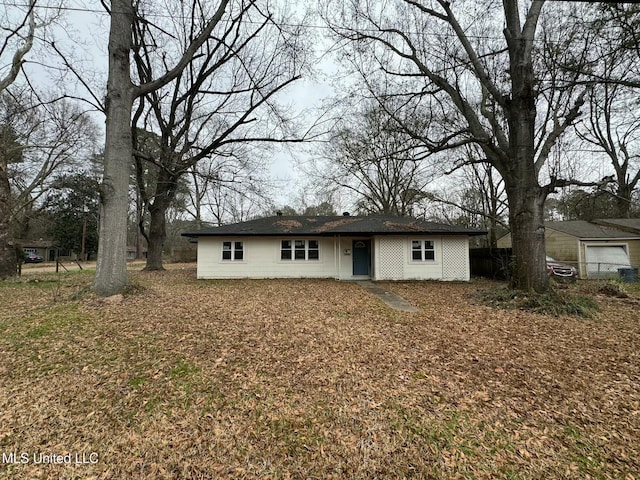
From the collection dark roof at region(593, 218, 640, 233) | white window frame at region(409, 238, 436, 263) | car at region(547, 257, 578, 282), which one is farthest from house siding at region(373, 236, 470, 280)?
dark roof at region(593, 218, 640, 233)

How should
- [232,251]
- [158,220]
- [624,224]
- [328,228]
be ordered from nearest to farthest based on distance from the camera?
[328,228], [232,251], [624,224], [158,220]

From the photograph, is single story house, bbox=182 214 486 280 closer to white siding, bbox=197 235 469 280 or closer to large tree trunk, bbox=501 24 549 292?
white siding, bbox=197 235 469 280

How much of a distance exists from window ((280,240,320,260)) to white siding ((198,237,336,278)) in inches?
7.5

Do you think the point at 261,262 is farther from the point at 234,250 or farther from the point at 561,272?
the point at 561,272

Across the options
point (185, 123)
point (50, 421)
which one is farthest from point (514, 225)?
point (185, 123)

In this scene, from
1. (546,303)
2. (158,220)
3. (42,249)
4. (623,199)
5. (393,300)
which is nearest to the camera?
(623,199)

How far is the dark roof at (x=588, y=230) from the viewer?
15.6 m

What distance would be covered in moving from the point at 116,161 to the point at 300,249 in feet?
29.7

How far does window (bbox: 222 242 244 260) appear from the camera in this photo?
14.7 metres

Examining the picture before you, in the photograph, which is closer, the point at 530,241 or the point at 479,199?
the point at 530,241

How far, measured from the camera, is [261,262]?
14641 millimetres

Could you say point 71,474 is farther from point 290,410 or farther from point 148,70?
point 148,70

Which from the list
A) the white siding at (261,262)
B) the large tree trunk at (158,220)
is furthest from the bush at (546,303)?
the large tree trunk at (158,220)

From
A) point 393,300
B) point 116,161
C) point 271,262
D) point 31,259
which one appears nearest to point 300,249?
point 271,262
